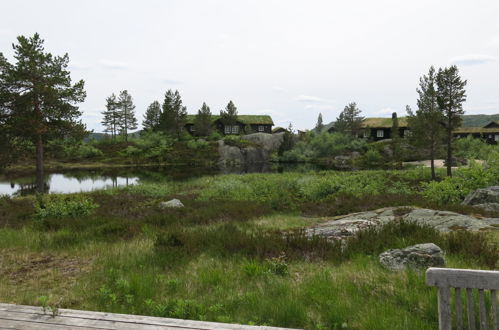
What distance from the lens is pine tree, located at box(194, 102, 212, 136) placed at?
76188 mm

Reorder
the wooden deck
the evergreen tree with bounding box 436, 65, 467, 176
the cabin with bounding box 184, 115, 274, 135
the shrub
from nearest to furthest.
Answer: the wooden deck < the shrub < the evergreen tree with bounding box 436, 65, 467, 176 < the cabin with bounding box 184, 115, 274, 135

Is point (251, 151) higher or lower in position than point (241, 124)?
lower

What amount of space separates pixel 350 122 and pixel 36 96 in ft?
217

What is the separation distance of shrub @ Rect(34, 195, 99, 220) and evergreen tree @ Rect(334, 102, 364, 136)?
70223 mm

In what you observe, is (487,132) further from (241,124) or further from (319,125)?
(241,124)

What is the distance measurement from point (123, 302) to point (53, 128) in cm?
2289

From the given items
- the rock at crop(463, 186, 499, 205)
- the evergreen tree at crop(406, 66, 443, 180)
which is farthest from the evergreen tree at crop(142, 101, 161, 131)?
Answer: the rock at crop(463, 186, 499, 205)

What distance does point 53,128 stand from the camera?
2336cm

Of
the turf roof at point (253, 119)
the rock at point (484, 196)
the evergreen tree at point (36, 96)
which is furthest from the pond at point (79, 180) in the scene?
the turf roof at point (253, 119)

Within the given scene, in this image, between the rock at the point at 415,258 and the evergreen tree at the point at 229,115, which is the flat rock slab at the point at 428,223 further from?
the evergreen tree at the point at 229,115

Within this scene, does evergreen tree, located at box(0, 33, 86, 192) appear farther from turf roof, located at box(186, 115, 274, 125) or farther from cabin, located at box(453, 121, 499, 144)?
cabin, located at box(453, 121, 499, 144)

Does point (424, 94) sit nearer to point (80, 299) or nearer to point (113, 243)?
point (113, 243)

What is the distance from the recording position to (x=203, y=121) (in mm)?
76625

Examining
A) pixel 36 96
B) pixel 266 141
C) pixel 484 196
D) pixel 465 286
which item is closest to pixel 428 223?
pixel 484 196
